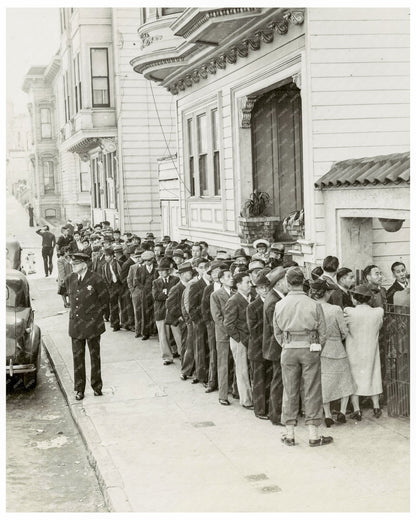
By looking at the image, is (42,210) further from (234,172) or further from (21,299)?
(21,299)

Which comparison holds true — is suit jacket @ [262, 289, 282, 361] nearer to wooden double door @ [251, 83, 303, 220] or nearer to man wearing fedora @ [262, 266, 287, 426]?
man wearing fedora @ [262, 266, 287, 426]

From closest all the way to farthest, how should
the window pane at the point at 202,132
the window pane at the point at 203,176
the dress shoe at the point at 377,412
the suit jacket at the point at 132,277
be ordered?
the dress shoe at the point at 377,412
the suit jacket at the point at 132,277
the window pane at the point at 202,132
the window pane at the point at 203,176

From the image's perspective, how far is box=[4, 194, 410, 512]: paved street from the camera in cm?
702

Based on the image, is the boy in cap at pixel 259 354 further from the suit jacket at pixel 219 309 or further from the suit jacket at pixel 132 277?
the suit jacket at pixel 132 277

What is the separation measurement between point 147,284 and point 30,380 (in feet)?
11.8

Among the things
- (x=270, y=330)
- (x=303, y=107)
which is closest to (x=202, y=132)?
(x=303, y=107)

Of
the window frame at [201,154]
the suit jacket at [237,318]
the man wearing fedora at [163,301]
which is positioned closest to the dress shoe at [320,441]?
the suit jacket at [237,318]

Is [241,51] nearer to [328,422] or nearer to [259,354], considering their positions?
[259,354]

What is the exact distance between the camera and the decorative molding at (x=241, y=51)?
1270 cm

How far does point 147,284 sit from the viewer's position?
1500 centimetres

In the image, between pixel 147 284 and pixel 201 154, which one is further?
pixel 201 154

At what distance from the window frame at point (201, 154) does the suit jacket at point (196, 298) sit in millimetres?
6434

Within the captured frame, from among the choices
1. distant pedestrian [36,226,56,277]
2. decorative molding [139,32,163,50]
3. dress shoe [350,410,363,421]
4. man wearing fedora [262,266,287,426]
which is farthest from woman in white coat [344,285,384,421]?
distant pedestrian [36,226,56,277]

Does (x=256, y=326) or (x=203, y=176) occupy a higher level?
(x=203, y=176)
